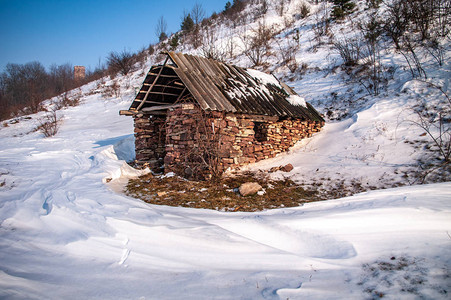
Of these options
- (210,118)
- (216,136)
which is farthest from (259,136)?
(210,118)

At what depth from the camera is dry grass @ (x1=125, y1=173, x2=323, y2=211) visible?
4309mm

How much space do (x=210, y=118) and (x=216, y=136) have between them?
0.54 meters

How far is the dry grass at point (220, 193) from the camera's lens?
4.31 m

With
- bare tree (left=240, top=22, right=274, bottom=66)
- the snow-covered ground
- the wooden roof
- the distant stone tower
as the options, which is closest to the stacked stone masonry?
the wooden roof

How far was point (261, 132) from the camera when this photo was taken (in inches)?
304

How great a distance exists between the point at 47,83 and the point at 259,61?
130 feet

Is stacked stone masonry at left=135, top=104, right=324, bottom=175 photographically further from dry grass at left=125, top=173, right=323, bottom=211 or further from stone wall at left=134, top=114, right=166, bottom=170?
dry grass at left=125, top=173, right=323, bottom=211

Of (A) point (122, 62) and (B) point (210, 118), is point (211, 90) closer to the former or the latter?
(B) point (210, 118)

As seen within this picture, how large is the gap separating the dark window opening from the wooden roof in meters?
0.65

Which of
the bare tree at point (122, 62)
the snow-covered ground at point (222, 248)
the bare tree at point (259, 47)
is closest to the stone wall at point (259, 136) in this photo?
the snow-covered ground at point (222, 248)

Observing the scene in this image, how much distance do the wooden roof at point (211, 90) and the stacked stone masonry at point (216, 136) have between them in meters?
0.32

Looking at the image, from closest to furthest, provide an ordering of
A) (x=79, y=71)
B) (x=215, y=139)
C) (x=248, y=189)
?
(x=248, y=189), (x=215, y=139), (x=79, y=71)

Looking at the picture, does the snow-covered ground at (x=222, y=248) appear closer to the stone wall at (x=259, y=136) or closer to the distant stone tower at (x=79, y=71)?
the stone wall at (x=259, y=136)

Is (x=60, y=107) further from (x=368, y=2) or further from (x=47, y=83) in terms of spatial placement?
(x=368, y=2)
